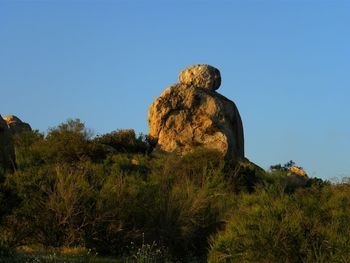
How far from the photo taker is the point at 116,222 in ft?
46.1

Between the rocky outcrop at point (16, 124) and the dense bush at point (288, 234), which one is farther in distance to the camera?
the rocky outcrop at point (16, 124)

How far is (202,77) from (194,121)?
3562 millimetres

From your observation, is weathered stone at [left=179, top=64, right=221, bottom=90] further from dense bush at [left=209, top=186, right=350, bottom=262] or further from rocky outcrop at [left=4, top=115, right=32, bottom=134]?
dense bush at [left=209, top=186, right=350, bottom=262]

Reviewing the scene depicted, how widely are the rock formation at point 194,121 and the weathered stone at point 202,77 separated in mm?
453

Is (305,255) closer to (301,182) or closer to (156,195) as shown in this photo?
(156,195)

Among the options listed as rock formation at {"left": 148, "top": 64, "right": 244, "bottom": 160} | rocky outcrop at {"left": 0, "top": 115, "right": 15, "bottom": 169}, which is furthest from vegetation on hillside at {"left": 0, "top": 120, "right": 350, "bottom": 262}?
rock formation at {"left": 148, "top": 64, "right": 244, "bottom": 160}

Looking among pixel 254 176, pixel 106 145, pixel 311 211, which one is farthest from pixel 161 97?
pixel 311 211

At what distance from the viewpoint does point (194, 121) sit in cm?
3434

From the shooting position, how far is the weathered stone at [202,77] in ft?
121

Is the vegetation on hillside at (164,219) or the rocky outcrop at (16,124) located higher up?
the rocky outcrop at (16,124)

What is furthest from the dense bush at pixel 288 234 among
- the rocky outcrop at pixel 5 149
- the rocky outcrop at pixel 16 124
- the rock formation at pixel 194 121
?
the rocky outcrop at pixel 16 124

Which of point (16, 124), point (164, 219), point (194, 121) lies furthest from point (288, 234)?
point (16, 124)

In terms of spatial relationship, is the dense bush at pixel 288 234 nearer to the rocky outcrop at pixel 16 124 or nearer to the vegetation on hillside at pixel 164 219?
the vegetation on hillside at pixel 164 219

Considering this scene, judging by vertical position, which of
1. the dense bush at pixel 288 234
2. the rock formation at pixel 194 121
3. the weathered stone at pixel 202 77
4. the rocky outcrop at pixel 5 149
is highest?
the weathered stone at pixel 202 77
